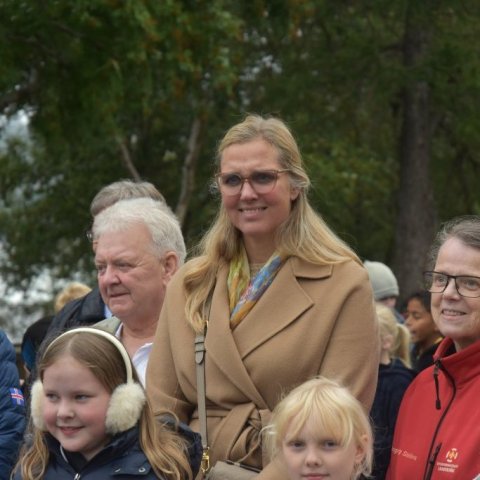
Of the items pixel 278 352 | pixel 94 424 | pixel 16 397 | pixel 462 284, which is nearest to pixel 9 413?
pixel 16 397

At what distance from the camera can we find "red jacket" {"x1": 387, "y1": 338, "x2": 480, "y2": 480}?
450 centimetres

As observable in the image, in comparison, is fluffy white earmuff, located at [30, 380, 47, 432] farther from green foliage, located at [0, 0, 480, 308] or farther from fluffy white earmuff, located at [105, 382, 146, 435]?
green foliage, located at [0, 0, 480, 308]

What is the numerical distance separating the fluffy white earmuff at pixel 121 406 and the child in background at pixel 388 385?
1.02 meters

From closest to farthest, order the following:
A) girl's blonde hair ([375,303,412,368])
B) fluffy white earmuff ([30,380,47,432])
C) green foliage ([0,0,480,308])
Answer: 1. fluffy white earmuff ([30,380,47,432])
2. girl's blonde hair ([375,303,412,368])
3. green foliage ([0,0,480,308])

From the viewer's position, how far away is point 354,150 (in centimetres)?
2114

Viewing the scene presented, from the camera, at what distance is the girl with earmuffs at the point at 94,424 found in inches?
179

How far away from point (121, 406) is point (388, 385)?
2491 mm

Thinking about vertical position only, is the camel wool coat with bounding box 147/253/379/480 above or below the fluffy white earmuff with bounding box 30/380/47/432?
above

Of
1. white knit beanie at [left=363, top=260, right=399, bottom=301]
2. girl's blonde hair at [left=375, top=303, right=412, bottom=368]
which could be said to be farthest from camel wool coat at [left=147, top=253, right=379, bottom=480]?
white knit beanie at [left=363, top=260, right=399, bottom=301]

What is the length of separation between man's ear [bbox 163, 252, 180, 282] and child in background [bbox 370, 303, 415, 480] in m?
1.10

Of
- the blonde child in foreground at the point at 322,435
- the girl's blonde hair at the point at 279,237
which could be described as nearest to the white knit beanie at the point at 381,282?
the girl's blonde hair at the point at 279,237

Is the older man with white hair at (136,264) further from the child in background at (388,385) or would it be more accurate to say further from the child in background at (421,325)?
the child in background at (421,325)

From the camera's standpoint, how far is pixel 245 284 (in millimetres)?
5082

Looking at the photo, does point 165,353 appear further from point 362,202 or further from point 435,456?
point 362,202
